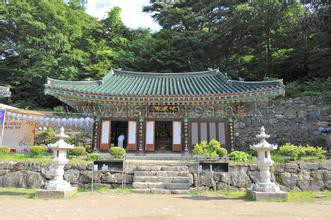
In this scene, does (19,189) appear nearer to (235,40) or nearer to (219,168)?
(219,168)

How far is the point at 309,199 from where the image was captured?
10094 millimetres

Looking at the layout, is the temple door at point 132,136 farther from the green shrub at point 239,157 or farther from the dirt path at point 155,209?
the dirt path at point 155,209

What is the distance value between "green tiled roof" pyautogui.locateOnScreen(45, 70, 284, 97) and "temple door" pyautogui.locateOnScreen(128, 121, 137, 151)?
2176 millimetres

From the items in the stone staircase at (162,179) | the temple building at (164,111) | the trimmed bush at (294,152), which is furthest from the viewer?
the temple building at (164,111)

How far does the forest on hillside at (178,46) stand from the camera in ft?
86.5

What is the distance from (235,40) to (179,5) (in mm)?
9934

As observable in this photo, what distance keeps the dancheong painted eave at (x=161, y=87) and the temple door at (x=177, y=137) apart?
2.12 meters

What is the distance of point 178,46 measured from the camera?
29.4 metres

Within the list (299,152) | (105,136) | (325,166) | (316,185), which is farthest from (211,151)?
(105,136)

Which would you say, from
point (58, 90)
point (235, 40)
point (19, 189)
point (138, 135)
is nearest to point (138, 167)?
point (138, 135)

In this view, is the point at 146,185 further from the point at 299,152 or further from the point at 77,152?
the point at 299,152

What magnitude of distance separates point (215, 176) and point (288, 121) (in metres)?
12.7

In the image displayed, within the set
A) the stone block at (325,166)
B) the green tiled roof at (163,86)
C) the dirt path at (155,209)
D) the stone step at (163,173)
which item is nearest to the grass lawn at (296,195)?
the dirt path at (155,209)

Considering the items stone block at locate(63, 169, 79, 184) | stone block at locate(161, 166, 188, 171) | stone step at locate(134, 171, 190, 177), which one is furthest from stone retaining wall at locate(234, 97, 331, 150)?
stone block at locate(63, 169, 79, 184)
